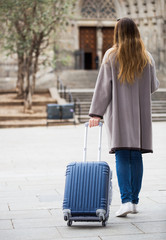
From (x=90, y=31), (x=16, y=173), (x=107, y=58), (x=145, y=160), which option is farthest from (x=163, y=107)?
(x=107, y=58)

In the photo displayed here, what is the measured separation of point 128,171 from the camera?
600 centimetres

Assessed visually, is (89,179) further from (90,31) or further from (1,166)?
(90,31)

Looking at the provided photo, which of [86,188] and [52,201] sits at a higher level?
[86,188]

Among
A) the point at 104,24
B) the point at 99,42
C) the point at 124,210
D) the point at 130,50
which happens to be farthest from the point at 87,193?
the point at 104,24

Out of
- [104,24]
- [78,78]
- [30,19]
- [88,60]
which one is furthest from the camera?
[88,60]

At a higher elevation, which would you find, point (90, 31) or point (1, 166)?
point (90, 31)

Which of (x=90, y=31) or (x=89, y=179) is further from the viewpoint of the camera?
(x=90, y=31)

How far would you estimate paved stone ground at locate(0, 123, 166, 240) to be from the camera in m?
5.25

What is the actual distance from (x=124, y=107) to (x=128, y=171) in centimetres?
64

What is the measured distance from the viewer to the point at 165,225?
548 centimetres

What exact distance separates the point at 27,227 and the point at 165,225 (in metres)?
1.25

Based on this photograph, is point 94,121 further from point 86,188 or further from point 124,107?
point 86,188

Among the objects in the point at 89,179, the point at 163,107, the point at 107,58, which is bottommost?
the point at 163,107

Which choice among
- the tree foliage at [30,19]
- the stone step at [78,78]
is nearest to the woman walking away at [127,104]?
the tree foliage at [30,19]
